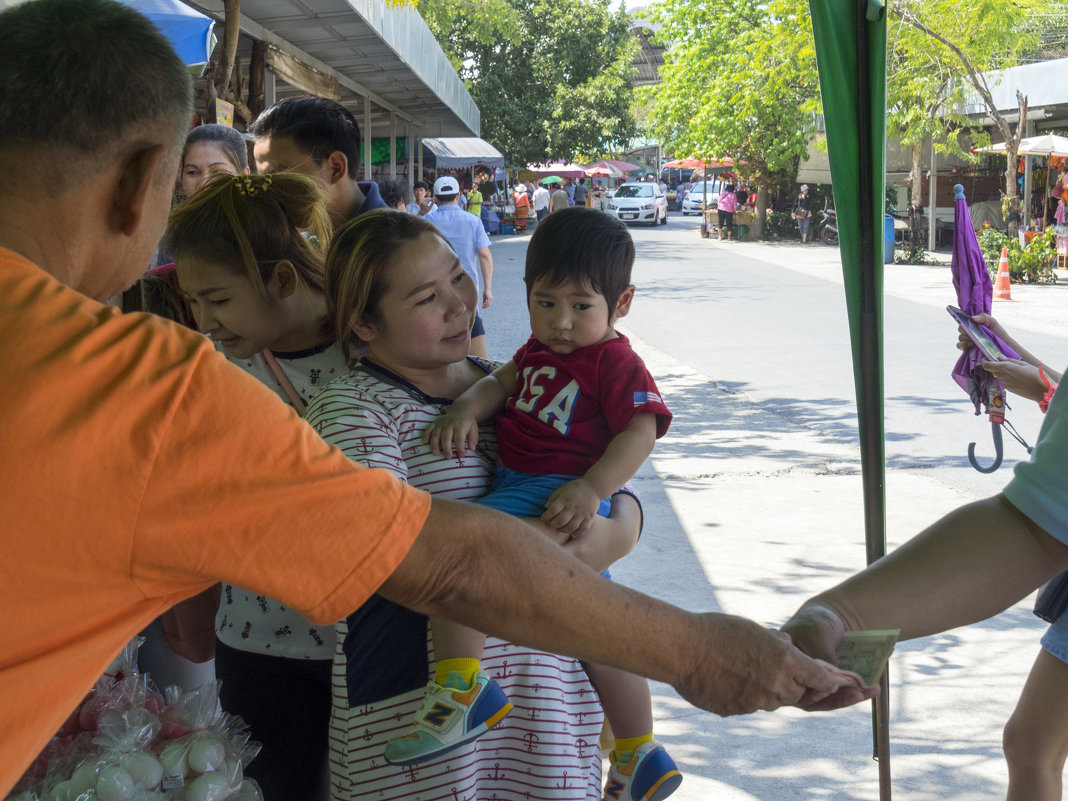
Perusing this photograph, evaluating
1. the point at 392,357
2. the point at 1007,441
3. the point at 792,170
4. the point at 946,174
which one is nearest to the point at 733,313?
the point at 1007,441

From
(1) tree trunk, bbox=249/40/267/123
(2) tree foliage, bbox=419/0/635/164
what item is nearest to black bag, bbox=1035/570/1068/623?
(1) tree trunk, bbox=249/40/267/123

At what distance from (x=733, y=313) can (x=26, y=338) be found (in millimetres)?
14079

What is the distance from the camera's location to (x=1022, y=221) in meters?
21.4

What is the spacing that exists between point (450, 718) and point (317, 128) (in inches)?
86.8

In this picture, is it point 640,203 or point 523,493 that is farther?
point 640,203

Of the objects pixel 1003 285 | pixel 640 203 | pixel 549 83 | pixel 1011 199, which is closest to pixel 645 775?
pixel 1003 285

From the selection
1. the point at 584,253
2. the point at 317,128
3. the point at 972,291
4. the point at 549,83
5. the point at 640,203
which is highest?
the point at 549,83

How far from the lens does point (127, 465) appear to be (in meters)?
1.13

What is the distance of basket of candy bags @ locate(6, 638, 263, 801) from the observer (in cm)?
213

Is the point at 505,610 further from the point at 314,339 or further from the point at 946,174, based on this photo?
the point at 946,174

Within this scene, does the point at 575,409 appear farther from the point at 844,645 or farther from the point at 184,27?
the point at 184,27

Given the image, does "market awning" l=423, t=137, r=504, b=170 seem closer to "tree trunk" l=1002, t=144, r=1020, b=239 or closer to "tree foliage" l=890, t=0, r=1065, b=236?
"tree foliage" l=890, t=0, r=1065, b=236

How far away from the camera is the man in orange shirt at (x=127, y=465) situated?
1.12m

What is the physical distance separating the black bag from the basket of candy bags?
185 cm
